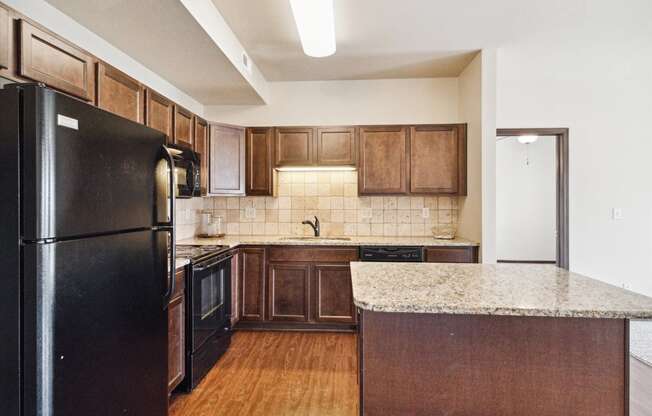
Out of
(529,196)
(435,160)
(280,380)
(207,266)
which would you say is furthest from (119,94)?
(529,196)

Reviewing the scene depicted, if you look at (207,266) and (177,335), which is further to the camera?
(207,266)

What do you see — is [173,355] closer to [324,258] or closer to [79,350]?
[79,350]

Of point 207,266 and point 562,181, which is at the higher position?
point 562,181

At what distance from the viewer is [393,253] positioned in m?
3.27

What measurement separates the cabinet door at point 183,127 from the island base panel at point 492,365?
2233 mm

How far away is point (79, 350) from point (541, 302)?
1612mm

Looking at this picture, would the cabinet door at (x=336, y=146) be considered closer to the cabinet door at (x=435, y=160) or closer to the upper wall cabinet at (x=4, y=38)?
the cabinet door at (x=435, y=160)

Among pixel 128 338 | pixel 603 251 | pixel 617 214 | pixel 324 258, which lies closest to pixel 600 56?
pixel 617 214

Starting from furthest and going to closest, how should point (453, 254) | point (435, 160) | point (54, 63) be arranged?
point (435, 160)
point (453, 254)
point (54, 63)

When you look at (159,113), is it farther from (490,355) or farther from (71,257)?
(490,355)

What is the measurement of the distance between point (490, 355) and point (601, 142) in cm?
328

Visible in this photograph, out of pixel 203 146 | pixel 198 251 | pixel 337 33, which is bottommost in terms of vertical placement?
pixel 198 251

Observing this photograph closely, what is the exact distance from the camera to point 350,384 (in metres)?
2.39

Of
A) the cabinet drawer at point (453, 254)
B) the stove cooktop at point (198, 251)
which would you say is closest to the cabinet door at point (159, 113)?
the stove cooktop at point (198, 251)
